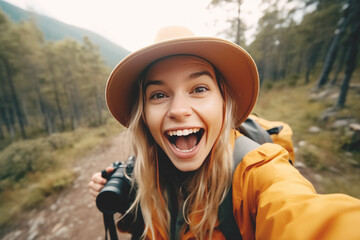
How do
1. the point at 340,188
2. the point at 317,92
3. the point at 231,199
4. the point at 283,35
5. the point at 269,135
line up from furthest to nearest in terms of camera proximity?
the point at 283,35 → the point at 317,92 → the point at 340,188 → the point at 269,135 → the point at 231,199

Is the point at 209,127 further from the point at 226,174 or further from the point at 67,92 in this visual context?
the point at 67,92

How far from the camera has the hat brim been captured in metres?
1.06

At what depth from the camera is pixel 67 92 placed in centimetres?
1947

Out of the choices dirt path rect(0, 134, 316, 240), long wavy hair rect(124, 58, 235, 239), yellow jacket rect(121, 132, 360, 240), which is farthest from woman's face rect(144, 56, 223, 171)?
dirt path rect(0, 134, 316, 240)

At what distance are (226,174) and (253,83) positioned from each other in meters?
0.96

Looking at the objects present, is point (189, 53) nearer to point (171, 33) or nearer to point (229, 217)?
point (171, 33)

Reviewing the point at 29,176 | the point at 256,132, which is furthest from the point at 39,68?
the point at 256,132

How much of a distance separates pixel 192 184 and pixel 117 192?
2.48 feet

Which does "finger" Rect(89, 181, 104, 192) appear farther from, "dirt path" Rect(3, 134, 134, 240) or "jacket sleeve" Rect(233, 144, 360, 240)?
"jacket sleeve" Rect(233, 144, 360, 240)

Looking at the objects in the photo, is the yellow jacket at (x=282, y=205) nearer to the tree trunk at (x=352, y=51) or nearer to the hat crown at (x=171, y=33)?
the hat crown at (x=171, y=33)

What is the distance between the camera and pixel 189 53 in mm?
1184

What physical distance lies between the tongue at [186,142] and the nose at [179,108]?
438mm

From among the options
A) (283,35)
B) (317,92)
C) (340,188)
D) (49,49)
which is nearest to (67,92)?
(49,49)

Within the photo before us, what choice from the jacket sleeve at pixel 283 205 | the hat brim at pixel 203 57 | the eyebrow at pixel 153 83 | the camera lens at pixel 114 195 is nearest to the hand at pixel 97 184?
the camera lens at pixel 114 195
